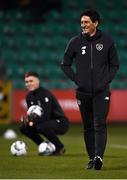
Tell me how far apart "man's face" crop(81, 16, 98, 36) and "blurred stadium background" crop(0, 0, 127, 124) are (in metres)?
13.7

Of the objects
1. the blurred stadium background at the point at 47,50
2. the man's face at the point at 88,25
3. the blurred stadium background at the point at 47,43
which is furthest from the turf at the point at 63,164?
the blurred stadium background at the point at 47,43

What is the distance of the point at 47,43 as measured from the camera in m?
27.6

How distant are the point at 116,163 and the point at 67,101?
13229mm

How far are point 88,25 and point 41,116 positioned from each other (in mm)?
3227

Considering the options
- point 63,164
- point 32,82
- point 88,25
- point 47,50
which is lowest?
point 63,164

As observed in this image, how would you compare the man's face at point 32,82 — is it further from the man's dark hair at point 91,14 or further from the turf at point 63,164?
the man's dark hair at point 91,14

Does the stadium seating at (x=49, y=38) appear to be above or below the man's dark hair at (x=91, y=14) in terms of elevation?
below

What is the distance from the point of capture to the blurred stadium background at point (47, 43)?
2422 centimetres

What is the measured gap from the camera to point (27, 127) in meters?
12.5

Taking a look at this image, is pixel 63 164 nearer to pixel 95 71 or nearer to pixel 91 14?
pixel 95 71

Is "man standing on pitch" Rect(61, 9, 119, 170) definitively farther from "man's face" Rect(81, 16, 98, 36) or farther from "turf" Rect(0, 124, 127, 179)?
"turf" Rect(0, 124, 127, 179)

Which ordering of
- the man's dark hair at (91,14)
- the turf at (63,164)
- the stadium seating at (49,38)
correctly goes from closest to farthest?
1. the turf at (63,164)
2. the man's dark hair at (91,14)
3. the stadium seating at (49,38)

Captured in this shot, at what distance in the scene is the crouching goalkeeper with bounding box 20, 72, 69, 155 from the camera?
41.0 feet

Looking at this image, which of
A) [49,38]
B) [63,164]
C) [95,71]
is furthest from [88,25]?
[49,38]
